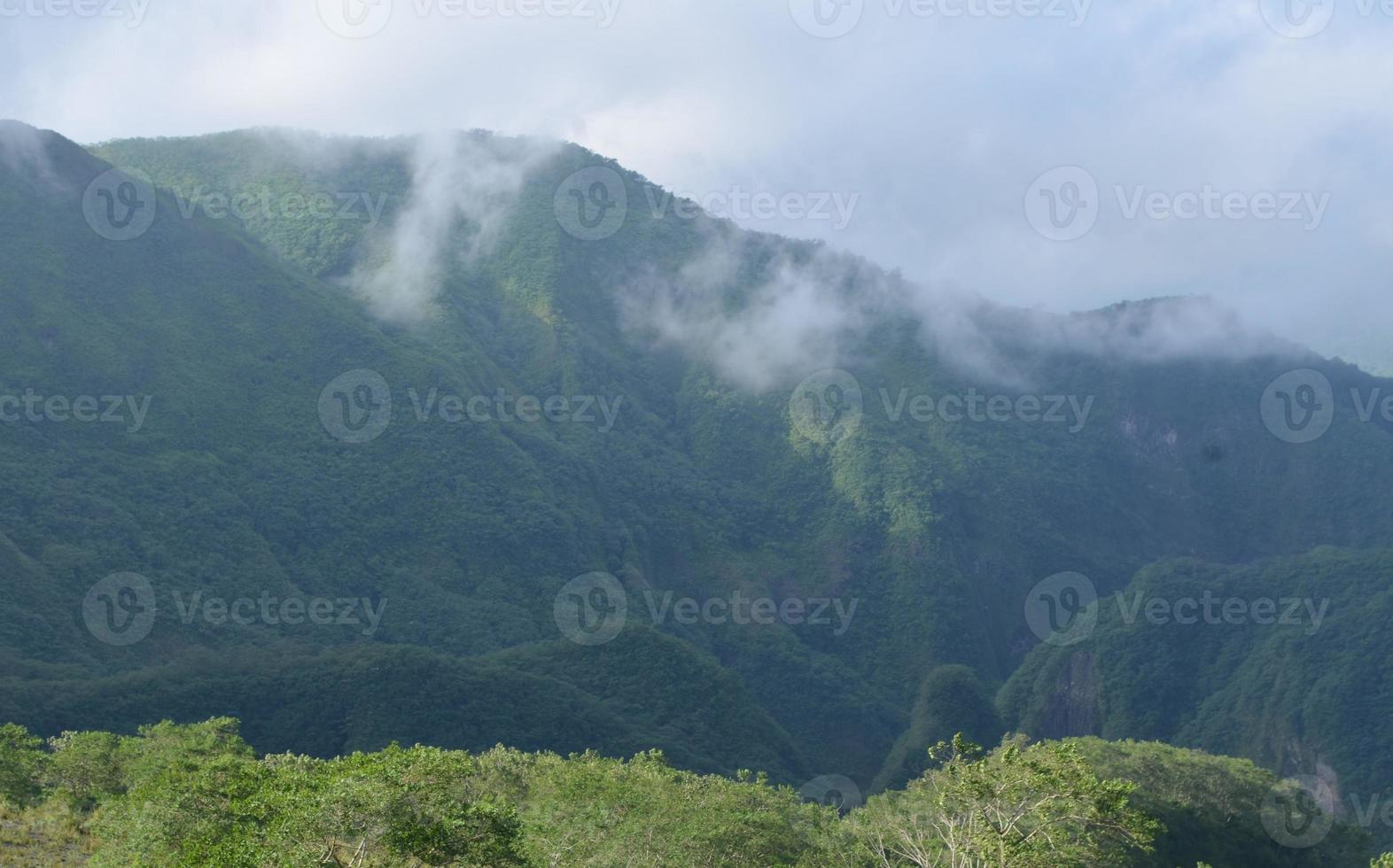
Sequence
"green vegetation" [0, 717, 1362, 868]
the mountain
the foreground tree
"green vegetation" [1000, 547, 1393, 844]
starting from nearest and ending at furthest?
"green vegetation" [0, 717, 1362, 868]
the foreground tree
the mountain
"green vegetation" [1000, 547, 1393, 844]

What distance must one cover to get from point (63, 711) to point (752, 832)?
171 feet

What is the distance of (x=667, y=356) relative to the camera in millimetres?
191250

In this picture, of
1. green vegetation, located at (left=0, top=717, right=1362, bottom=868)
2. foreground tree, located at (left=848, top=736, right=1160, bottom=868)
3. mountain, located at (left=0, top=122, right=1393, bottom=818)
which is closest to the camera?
green vegetation, located at (left=0, top=717, right=1362, bottom=868)

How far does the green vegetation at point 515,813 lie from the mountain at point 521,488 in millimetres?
32326

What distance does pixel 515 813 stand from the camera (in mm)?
31078

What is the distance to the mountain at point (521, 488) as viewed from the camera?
96.6 m

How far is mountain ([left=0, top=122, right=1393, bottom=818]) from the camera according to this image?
→ 96.6m

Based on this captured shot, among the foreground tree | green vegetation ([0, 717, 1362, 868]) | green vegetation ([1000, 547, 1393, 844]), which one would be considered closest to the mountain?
green vegetation ([1000, 547, 1393, 844])

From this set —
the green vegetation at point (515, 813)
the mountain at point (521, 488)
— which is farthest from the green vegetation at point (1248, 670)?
the green vegetation at point (515, 813)

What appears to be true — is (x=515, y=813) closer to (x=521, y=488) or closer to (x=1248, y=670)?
(x=521, y=488)

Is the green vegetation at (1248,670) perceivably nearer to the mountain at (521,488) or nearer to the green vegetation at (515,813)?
the mountain at (521,488)

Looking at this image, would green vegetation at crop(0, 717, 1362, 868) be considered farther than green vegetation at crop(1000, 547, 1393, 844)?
No

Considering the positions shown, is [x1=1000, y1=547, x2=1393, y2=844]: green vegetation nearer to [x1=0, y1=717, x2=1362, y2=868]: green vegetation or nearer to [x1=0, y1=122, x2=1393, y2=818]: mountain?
[x1=0, y1=122, x2=1393, y2=818]: mountain

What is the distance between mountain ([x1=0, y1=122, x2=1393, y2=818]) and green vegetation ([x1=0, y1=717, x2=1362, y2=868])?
106 ft
